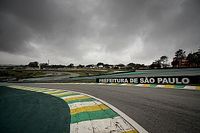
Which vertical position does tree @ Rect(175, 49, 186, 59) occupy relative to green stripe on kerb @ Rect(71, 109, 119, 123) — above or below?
above

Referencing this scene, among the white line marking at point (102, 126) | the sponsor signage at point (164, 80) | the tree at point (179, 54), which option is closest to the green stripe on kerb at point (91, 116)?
the white line marking at point (102, 126)

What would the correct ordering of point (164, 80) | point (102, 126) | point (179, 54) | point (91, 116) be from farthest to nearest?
point (179, 54) → point (164, 80) → point (91, 116) → point (102, 126)

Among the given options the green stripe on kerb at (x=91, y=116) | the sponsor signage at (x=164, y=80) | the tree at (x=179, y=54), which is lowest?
the green stripe on kerb at (x=91, y=116)

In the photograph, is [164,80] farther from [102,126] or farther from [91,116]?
[102,126]

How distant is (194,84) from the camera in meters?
9.20

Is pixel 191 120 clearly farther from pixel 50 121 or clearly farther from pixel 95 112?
pixel 50 121

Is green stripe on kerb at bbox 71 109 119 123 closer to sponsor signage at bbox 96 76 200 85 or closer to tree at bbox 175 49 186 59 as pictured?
sponsor signage at bbox 96 76 200 85

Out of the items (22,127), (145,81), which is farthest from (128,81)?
(22,127)

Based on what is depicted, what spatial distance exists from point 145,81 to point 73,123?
10074 millimetres

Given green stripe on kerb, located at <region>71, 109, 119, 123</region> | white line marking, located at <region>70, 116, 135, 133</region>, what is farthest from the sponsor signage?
white line marking, located at <region>70, 116, 135, 133</region>

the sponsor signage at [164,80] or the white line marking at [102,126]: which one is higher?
the sponsor signage at [164,80]

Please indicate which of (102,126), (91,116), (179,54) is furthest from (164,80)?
(179,54)

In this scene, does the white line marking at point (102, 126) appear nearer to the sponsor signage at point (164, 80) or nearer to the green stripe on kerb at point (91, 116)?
the green stripe on kerb at point (91, 116)

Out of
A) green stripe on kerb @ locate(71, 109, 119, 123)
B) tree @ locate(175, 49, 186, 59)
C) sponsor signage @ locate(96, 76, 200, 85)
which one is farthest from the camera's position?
tree @ locate(175, 49, 186, 59)
